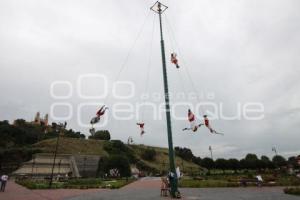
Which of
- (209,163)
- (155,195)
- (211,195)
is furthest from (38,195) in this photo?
(209,163)

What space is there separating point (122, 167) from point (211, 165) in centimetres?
4877

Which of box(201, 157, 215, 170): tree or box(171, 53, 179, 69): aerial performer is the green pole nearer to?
box(171, 53, 179, 69): aerial performer

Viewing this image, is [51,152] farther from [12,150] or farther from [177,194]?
[177,194]

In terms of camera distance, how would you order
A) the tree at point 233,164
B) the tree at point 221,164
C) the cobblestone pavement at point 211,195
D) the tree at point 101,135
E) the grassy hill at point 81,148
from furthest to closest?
1. the tree at point 101,135
2. the grassy hill at point 81,148
3. the tree at point 221,164
4. the tree at point 233,164
5. the cobblestone pavement at point 211,195

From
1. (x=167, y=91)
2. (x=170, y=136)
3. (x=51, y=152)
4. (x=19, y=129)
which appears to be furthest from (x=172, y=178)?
(x=19, y=129)

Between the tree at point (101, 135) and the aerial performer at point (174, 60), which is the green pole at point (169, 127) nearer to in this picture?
the aerial performer at point (174, 60)

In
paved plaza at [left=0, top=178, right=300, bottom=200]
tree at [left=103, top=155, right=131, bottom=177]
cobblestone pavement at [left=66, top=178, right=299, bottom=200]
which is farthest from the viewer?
tree at [left=103, top=155, right=131, bottom=177]

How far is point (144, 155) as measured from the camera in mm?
136375

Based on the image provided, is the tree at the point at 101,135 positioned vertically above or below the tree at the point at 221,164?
above

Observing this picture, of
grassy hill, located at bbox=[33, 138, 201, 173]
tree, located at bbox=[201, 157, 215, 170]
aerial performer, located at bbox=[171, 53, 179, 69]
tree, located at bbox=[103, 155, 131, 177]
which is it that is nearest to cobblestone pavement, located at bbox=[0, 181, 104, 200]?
aerial performer, located at bbox=[171, 53, 179, 69]

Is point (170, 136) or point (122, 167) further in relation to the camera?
point (122, 167)

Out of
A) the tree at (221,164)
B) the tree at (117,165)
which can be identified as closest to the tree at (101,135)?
the tree at (221,164)

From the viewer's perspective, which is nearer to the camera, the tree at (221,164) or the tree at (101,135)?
the tree at (221,164)

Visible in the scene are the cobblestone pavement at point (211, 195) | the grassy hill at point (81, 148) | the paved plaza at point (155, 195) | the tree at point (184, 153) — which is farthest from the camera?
the tree at point (184, 153)
